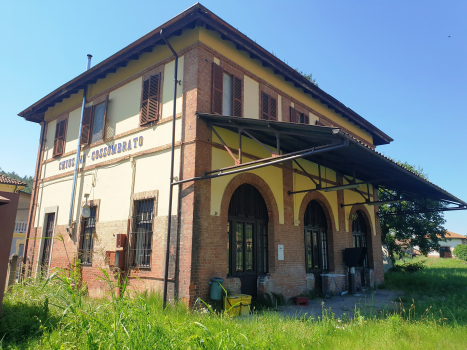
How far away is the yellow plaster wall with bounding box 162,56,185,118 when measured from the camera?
31.2ft

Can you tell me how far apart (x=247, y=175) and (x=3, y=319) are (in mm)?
6356

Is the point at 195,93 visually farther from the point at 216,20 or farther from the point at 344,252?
the point at 344,252

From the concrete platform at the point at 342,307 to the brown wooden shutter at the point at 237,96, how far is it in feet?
18.8

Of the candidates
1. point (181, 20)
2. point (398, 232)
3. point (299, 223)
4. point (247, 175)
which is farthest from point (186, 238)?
point (398, 232)

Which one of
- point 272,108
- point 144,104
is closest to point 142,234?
point 144,104

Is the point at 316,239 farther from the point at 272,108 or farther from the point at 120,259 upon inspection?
the point at 120,259

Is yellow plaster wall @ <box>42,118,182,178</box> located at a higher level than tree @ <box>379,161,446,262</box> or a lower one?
higher

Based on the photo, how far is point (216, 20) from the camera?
9.17 meters

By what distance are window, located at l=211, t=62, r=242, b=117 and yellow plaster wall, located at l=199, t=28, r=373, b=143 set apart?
2.00ft

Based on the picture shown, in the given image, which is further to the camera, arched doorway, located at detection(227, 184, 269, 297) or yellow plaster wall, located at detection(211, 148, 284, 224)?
arched doorway, located at detection(227, 184, 269, 297)

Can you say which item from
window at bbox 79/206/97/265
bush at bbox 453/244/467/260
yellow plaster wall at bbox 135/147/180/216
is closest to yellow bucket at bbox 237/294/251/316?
yellow plaster wall at bbox 135/147/180/216

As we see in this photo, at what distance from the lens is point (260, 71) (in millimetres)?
11531

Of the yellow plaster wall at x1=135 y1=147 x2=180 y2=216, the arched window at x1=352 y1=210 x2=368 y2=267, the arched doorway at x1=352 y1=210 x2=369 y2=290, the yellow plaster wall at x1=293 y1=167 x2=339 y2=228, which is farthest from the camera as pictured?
the arched window at x1=352 y1=210 x2=368 y2=267

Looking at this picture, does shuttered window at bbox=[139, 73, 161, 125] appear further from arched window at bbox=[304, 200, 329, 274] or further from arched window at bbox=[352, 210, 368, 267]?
arched window at bbox=[352, 210, 368, 267]
